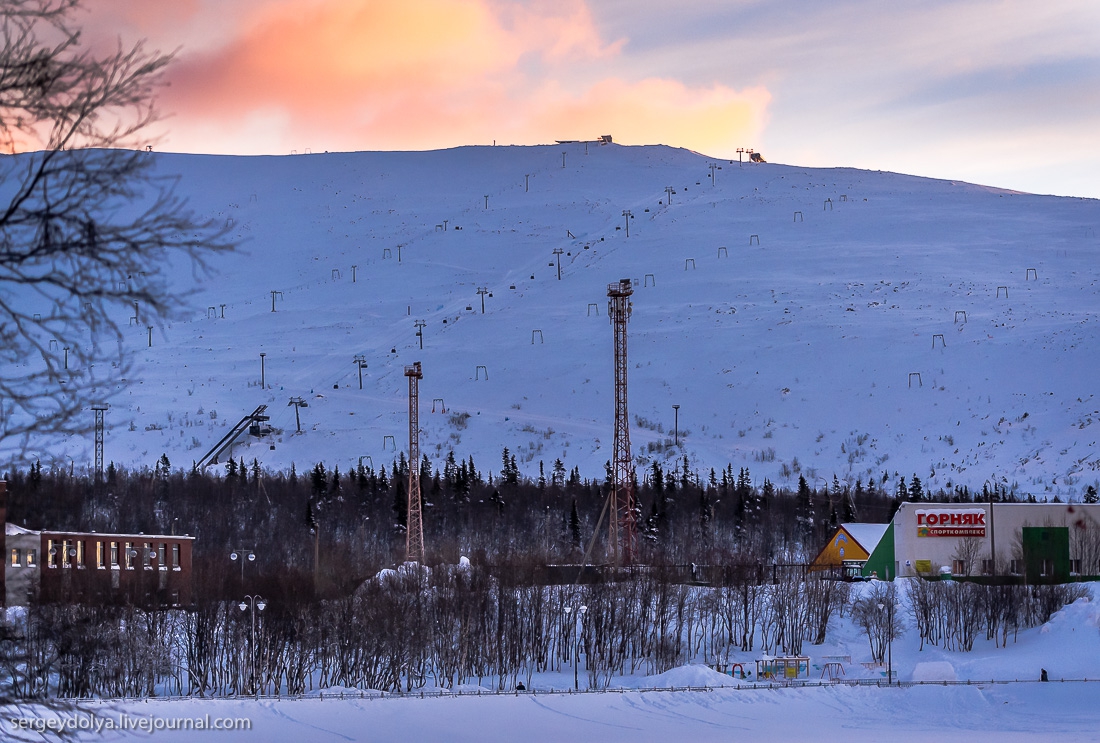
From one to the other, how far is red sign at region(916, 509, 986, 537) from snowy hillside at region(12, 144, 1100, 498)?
34653 millimetres

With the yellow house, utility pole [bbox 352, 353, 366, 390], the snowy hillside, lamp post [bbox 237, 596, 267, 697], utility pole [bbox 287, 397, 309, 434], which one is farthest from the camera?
utility pole [bbox 352, 353, 366, 390]

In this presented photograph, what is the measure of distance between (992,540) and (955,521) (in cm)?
218

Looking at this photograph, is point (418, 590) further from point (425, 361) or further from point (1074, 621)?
point (425, 361)

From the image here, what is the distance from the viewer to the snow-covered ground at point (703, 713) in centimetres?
4828

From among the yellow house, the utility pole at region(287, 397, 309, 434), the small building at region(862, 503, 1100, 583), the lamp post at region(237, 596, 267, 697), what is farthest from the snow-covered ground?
the utility pole at region(287, 397, 309, 434)

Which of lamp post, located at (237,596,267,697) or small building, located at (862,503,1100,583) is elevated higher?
small building, located at (862,503,1100,583)

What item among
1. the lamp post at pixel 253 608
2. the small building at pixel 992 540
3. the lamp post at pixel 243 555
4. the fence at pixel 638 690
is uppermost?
the small building at pixel 992 540

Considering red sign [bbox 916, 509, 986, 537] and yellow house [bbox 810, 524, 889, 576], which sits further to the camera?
yellow house [bbox 810, 524, 889, 576]

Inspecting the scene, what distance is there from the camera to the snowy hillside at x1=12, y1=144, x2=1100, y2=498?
120750mm

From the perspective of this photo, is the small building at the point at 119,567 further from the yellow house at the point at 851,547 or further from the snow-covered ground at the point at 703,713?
the yellow house at the point at 851,547

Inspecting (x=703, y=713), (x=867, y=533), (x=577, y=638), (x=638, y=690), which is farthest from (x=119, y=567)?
(x=867, y=533)

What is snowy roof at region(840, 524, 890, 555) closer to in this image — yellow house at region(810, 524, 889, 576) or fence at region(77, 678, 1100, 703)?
yellow house at region(810, 524, 889, 576)

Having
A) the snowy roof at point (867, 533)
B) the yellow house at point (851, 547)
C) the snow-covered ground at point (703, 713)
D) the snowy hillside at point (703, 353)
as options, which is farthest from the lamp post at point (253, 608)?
the snowy hillside at point (703, 353)

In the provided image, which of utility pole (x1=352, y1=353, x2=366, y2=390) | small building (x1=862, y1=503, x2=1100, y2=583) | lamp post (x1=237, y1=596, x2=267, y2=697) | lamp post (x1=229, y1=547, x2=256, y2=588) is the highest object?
utility pole (x1=352, y1=353, x2=366, y2=390)
